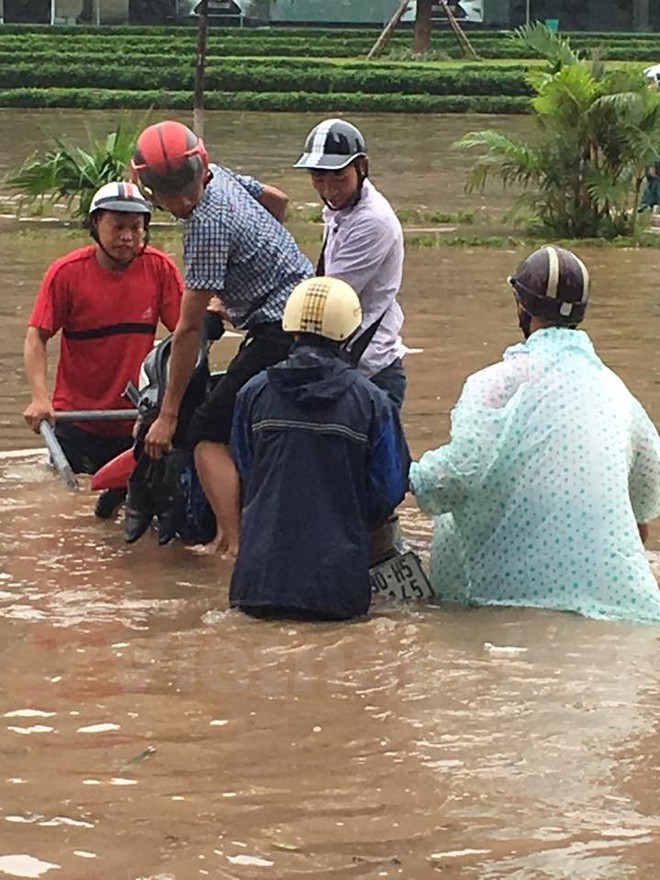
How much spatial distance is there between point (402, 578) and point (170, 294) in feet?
6.50

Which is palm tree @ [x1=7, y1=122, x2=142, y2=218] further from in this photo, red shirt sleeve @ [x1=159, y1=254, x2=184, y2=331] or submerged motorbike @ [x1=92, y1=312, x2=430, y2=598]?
submerged motorbike @ [x1=92, y1=312, x2=430, y2=598]

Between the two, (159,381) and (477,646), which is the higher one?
(159,381)

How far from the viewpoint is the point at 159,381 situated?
7.23m

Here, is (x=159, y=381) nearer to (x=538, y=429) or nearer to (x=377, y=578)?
(x=377, y=578)

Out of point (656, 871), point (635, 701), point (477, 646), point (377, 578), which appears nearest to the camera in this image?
point (656, 871)

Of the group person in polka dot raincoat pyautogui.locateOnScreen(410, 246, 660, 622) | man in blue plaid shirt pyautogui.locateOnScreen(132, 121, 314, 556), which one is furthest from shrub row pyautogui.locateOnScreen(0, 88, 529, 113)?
person in polka dot raincoat pyautogui.locateOnScreen(410, 246, 660, 622)

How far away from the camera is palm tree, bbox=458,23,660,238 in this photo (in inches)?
691

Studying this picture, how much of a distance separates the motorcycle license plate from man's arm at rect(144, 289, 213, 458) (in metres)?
1.03

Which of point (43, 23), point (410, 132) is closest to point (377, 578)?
point (410, 132)

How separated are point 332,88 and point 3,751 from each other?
33.3 metres

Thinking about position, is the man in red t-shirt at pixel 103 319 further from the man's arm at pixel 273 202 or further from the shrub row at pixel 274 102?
the shrub row at pixel 274 102

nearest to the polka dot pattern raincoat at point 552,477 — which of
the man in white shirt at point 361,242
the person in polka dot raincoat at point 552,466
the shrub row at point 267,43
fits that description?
the person in polka dot raincoat at point 552,466

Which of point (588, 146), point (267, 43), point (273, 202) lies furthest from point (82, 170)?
point (267, 43)

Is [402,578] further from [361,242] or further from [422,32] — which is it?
[422,32]
